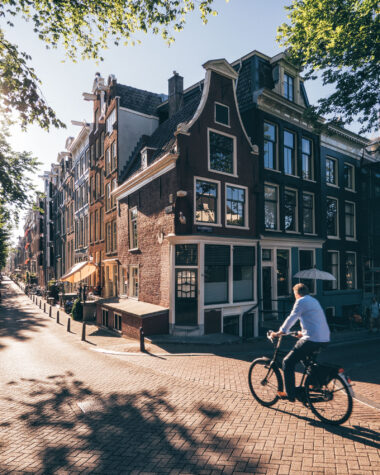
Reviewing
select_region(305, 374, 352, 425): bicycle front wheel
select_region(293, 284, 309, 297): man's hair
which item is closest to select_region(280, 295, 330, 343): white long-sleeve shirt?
select_region(293, 284, 309, 297): man's hair

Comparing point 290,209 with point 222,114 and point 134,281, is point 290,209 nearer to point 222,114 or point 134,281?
point 222,114

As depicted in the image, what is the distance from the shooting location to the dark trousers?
5.36m

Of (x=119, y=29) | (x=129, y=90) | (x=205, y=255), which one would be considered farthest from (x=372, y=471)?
(x=129, y=90)

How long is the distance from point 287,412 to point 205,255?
8354mm

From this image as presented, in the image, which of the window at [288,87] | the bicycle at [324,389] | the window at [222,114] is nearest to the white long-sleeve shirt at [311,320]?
the bicycle at [324,389]

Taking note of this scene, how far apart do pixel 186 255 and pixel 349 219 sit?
50.3ft

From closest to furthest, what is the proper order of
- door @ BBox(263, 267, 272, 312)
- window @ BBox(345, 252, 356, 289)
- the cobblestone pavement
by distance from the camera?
the cobblestone pavement
door @ BBox(263, 267, 272, 312)
window @ BBox(345, 252, 356, 289)

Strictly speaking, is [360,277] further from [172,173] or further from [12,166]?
[12,166]

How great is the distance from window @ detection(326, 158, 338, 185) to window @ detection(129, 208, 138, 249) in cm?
1310

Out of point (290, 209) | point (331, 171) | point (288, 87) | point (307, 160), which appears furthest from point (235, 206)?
point (331, 171)

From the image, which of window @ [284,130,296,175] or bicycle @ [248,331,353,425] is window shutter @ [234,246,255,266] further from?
bicycle @ [248,331,353,425]

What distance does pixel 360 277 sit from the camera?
23344 mm

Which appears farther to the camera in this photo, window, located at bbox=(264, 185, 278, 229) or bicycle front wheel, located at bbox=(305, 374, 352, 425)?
window, located at bbox=(264, 185, 278, 229)

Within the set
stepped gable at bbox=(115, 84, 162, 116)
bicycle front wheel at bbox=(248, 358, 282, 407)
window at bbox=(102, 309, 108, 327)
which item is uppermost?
stepped gable at bbox=(115, 84, 162, 116)
